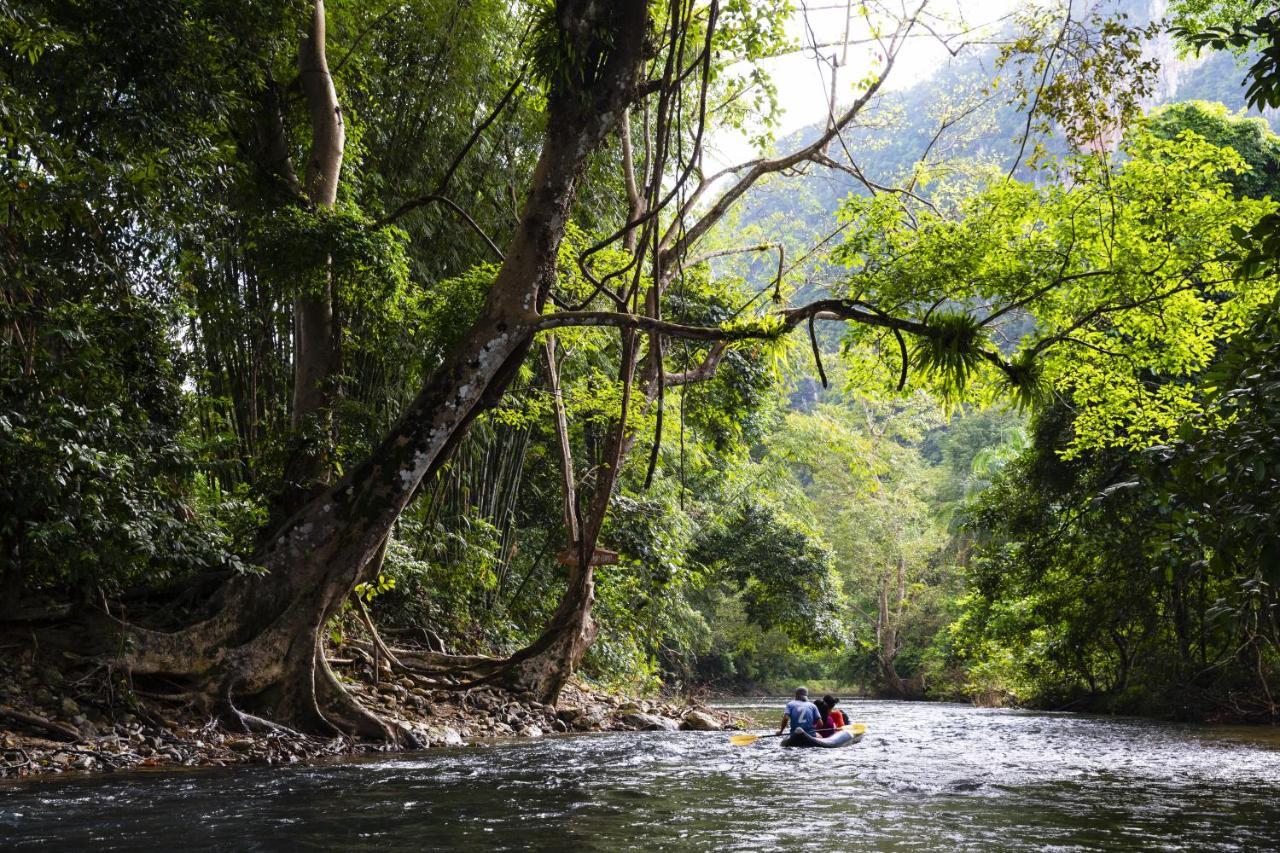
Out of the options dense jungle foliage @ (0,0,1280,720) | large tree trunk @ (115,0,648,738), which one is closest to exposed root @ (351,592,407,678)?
dense jungle foliage @ (0,0,1280,720)

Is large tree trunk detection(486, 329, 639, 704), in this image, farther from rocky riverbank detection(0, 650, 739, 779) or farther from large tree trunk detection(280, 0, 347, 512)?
large tree trunk detection(280, 0, 347, 512)

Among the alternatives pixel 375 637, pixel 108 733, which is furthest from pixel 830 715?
pixel 108 733

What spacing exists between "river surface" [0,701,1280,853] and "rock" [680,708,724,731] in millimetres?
4188

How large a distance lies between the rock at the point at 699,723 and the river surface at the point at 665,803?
13.7ft

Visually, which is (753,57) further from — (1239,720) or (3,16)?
(1239,720)

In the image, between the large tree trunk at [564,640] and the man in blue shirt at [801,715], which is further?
the large tree trunk at [564,640]

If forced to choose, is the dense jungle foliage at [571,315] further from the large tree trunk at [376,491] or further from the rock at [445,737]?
the rock at [445,737]

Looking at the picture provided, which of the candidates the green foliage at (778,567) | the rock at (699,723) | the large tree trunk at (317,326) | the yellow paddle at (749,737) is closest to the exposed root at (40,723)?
the large tree trunk at (317,326)

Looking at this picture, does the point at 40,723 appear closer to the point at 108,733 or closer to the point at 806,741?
the point at 108,733

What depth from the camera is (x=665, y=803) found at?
601 centimetres

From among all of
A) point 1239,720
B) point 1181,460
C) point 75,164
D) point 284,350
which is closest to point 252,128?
point 284,350

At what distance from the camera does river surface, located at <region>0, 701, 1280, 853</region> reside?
464 centimetres

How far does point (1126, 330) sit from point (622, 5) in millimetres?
6572

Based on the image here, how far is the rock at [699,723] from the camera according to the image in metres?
13.6
